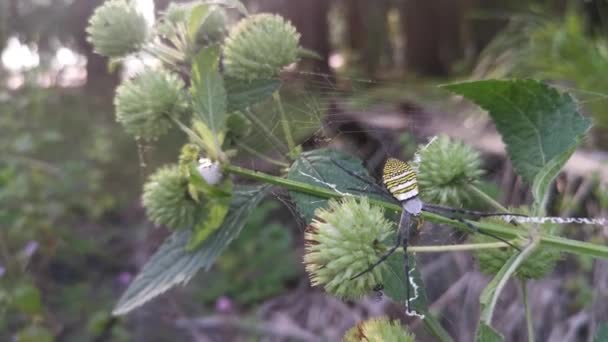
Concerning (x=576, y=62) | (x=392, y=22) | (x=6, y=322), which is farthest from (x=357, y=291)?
(x=392, y=22)

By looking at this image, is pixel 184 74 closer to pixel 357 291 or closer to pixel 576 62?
pixel 357 291

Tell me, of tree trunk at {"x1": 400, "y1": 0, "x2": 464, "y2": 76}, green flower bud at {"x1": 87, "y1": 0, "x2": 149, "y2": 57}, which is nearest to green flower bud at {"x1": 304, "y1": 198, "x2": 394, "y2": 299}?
green flower bud at {"x1": 87, "y1": 0, "x2": 149, "y2": 57}

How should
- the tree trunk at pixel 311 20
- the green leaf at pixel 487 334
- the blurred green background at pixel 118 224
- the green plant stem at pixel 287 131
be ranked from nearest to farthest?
the green leaf at pixel 487 334, the green plant stem at pixel 287 131, the blurred green background at pixel 118 224, the tree trunk at pixel 311 20

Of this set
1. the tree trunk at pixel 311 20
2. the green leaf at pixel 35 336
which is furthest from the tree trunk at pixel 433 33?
the green leaf at pixel 35 336

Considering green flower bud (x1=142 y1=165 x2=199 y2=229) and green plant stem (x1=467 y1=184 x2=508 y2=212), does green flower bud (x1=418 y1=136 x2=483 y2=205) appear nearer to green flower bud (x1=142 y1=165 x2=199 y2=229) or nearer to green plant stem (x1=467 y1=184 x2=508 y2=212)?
green plant stem (x1=467 y1=184 x2=508 y2=212)

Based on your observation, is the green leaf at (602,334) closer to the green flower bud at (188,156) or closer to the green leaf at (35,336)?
the green flower bud at (188,156)
